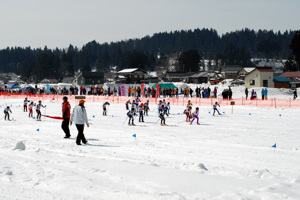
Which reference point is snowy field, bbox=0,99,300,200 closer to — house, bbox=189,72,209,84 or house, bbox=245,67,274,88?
house, bbox=245,67,274,88

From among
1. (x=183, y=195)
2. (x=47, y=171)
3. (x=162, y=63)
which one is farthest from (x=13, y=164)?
(x=162, y=63)

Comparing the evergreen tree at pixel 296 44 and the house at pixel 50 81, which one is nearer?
the evergreen tree at pixel 296 44

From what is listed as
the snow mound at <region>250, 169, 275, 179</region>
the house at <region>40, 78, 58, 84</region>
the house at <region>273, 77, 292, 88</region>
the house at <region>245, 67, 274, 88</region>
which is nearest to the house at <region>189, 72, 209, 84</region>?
the house at <region>245, 67, 274, 88</region>

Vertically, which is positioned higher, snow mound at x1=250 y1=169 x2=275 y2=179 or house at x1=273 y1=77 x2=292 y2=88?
house at x1=273 y1=77 x2=292 y2=88

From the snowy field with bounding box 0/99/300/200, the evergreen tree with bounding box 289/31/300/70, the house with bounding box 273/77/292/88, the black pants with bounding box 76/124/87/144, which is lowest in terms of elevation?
the snowy field with bounding box 0/99/300/200

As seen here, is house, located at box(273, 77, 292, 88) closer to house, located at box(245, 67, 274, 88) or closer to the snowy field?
house, located at box(245, 67, 274, 88)

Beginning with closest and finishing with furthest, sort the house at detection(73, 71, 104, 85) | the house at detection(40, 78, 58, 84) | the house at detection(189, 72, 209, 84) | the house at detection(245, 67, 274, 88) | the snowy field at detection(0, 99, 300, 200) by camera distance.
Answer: the snowy field at detection(0, 99, 300, 200), the house at detection(245, 67, 274, 88), the house at detection(189, 72, 209, 84), the house at detection(73, 71, 104, 85), the house at detection(40, 78, 58, 84)

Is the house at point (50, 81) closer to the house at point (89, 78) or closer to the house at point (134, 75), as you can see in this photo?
the house at point (89, 78)

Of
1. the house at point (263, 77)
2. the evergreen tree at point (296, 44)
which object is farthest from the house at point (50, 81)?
the house at point (263, 77)

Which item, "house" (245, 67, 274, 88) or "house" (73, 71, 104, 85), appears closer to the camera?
"house" (245, 67, 274, 88)

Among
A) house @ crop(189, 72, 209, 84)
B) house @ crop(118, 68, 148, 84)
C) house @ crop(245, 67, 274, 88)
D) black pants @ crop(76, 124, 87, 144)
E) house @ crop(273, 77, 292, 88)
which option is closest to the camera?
black pants @ crop(76, 124, 87, 144)

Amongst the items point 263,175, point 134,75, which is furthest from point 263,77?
point 263,175

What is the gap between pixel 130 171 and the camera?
23.6 ft

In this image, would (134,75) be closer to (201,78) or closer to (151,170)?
(201,78)
